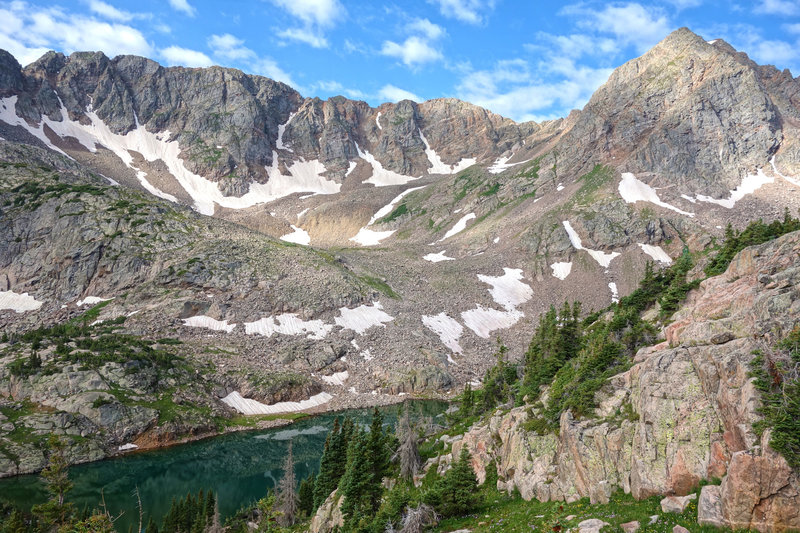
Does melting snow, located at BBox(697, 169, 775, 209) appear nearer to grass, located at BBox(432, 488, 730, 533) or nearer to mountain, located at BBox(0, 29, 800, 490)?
mountain, located at BBox(0, 29, 800, 490)

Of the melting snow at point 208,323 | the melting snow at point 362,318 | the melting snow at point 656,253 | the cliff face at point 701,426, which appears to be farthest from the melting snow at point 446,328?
the cliff face at point 701,426

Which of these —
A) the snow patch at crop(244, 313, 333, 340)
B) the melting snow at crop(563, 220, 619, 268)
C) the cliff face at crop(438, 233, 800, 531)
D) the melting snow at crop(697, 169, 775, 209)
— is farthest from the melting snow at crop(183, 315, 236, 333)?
the melting snow at crop(697, 169, 775, 209)

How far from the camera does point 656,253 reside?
403 feet

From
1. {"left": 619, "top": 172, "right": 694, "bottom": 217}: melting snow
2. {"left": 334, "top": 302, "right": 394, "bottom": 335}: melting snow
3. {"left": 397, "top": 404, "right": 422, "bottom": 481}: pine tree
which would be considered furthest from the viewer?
{"left": 619, "top": 172, "right": 694, "bottom": 217}: melting snow

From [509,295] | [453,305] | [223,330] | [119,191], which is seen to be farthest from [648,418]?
[119,191]

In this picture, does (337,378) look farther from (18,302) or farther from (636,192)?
(636,192)

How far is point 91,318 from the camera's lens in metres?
92.4

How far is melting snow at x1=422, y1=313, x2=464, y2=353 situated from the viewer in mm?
101188

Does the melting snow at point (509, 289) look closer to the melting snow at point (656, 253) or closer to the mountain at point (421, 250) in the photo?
the mountain at point (421, 250)

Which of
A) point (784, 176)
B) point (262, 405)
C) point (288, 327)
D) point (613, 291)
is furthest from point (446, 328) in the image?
point (784, 176)

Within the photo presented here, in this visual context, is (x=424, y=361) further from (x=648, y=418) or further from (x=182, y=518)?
(x=648, y=418)

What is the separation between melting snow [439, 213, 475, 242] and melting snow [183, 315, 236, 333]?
295 feet

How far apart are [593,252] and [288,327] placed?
9079 cm

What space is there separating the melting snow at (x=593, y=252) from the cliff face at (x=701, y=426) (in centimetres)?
10947
